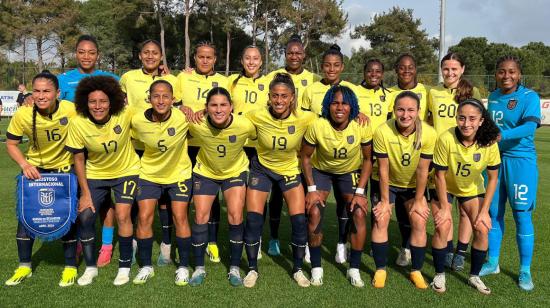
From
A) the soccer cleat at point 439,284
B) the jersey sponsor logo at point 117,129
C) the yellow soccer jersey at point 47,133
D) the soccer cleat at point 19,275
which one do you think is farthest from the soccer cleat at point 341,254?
the soccer cleat at point 19,275

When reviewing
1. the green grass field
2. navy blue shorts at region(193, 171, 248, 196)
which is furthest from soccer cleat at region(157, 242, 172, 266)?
navy blue shorts at region(193, 171, 248, 196)

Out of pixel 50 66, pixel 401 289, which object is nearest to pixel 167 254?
pixel 401 289

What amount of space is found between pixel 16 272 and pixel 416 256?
3.85 metres

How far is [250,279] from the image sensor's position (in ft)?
13.9

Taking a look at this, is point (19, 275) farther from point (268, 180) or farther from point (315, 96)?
point (315, 96)

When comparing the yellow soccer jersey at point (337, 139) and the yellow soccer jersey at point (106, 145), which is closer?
the yellow soccer jersey at point (106, 145)

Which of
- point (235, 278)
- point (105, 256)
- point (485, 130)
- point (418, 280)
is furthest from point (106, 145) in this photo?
point (485, 130)

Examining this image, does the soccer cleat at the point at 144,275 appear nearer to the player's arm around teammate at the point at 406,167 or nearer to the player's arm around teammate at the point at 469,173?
the player's arm around teammate at the point at 406,167

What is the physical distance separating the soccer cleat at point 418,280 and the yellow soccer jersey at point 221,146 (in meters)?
1.96

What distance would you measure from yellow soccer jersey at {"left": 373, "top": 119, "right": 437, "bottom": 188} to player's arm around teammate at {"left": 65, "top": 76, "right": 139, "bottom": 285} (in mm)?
2411

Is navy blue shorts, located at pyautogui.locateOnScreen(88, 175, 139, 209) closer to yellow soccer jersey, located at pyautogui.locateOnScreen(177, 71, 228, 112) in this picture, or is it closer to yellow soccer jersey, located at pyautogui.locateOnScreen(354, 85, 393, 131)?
yellow soccer jersey, located at pyautogui.locateOnScreen(177, 71, 228, 112)

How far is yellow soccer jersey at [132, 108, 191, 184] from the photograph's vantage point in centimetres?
422

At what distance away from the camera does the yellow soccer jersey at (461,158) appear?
406cm

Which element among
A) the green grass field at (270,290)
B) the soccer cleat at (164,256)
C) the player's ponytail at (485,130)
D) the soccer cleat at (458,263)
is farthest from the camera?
the soccer cleat at (164,256)
